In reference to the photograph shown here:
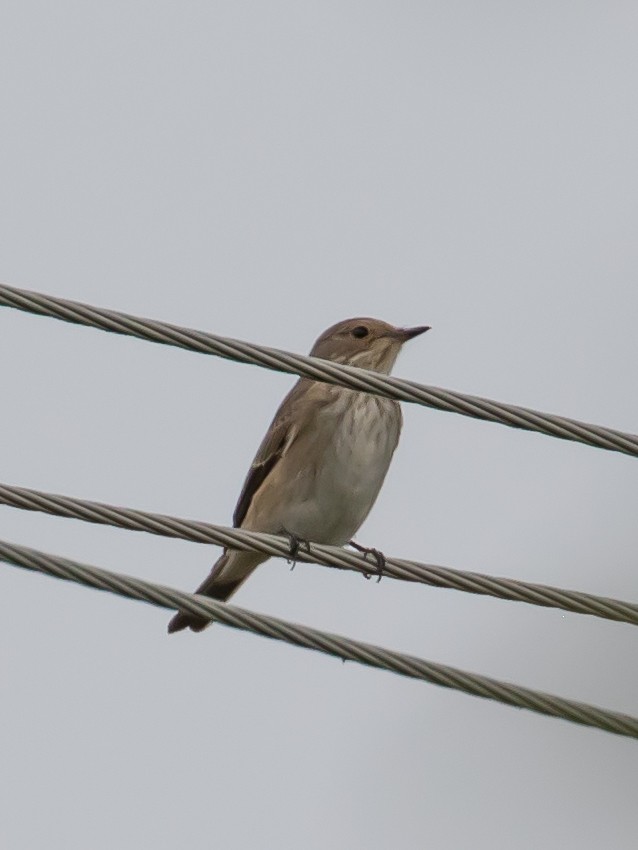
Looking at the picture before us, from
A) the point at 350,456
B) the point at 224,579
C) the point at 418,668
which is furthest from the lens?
the point at 224,579

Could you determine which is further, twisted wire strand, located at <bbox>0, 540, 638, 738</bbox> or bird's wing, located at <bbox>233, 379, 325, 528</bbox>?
bird's wing, located at <bbox>233, 379, 325, 528</bbox>

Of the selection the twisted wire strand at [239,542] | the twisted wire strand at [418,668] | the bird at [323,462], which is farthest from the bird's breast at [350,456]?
the twisted wire strand at [418,668]

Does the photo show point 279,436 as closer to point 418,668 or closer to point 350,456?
point 350,456

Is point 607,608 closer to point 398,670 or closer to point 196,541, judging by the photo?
point 398,670

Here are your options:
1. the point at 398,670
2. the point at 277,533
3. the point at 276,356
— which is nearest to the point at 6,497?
the point at 276,356

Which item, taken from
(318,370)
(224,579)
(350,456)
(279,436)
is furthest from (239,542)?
(224,579)

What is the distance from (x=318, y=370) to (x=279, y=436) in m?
3.02

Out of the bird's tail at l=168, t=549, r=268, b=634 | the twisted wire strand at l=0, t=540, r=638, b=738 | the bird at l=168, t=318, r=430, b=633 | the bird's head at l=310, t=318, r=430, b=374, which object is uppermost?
the bird's head at l=310, t=318, r=430, b=374

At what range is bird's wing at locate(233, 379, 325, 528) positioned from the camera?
8352 millimetres

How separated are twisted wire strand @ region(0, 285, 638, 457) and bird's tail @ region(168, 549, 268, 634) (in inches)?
131

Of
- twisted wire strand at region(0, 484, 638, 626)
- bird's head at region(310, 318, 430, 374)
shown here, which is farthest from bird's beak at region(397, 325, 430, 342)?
twisted wire strand at region(0, 484, 638, 626)

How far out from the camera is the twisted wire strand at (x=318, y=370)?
5168mm

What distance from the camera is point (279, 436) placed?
27.8 feet

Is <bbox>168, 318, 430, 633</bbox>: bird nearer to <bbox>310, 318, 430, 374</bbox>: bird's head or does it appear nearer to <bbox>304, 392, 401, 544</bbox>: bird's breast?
<bbox>304, 392, 401, 544</bbox>: bird's breast
